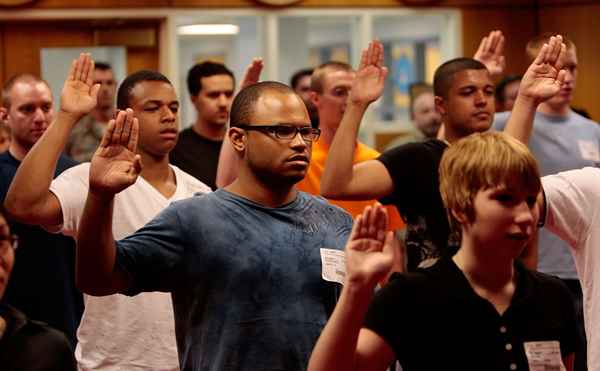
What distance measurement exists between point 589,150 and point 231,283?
2.41 meters

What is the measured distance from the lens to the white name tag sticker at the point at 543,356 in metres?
2.40

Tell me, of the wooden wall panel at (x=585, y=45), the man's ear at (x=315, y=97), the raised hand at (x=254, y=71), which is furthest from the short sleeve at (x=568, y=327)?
the wooden wall panel at (x=585, y=45)

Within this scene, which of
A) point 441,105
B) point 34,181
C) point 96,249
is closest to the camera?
point 96,249

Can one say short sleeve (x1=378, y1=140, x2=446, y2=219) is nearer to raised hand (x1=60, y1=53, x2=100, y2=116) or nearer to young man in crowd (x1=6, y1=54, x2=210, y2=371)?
young man in crowd (x1=6, y1=54, x2=210, y2=371)

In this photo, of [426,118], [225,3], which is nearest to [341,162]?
[426,118]

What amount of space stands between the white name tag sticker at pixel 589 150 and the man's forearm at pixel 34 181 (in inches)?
89.2

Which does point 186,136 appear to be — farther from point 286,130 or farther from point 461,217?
point 461,217

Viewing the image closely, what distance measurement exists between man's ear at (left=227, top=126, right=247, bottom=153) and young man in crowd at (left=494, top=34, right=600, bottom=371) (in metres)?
1.90

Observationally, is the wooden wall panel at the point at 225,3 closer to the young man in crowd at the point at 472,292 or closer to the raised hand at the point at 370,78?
the raised hand at the point at 370,78

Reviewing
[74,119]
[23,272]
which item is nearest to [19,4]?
[23,272]

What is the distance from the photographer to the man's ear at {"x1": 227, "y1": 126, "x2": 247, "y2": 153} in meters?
3.15

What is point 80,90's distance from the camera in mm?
3705

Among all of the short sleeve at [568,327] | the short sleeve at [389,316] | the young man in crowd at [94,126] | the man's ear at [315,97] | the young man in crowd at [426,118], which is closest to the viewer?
the short sleeve at [389,316]

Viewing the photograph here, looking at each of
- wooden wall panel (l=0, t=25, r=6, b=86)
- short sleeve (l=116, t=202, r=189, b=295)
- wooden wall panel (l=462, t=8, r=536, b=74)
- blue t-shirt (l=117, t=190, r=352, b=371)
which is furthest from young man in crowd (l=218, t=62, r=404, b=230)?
wooden wall panel (l=462, t=8, r=536, b=74)
